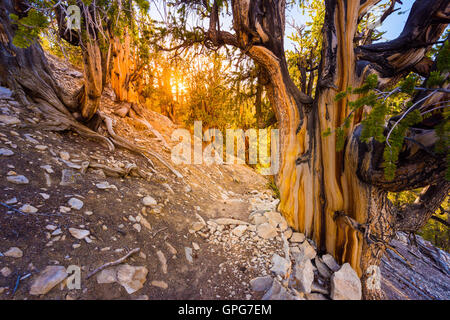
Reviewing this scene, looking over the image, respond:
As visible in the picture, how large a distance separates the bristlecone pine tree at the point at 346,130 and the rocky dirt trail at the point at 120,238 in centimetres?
45

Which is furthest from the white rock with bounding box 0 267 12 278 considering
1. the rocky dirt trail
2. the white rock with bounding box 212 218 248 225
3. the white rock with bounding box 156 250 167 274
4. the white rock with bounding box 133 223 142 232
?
the white rock with bounding box 212 218 248 225

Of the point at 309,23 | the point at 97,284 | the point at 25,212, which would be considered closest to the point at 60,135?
the point at 25,212

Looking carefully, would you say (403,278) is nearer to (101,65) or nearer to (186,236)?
(186,236)

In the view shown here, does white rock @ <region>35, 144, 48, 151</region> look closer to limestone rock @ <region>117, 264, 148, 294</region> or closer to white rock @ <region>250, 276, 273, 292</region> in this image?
limestone rock @ <region>117, 264, 148, 294</region>

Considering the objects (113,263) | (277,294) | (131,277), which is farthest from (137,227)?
(277,294)

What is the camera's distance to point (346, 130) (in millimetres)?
2164

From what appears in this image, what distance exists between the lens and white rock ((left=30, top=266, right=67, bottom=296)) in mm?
1276

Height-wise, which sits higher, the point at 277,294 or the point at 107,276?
the point at 107,276

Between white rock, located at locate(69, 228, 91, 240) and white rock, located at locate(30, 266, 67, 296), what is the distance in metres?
0.36

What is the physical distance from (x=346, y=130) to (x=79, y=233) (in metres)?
3.38

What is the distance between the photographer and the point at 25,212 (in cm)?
174

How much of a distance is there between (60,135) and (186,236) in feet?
10.1

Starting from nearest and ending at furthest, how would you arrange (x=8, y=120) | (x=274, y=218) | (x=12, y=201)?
(x=12, y=201) < (x=8, y=120) < (x=274, y=218)

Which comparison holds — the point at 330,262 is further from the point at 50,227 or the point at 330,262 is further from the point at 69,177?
the point at 69,177
